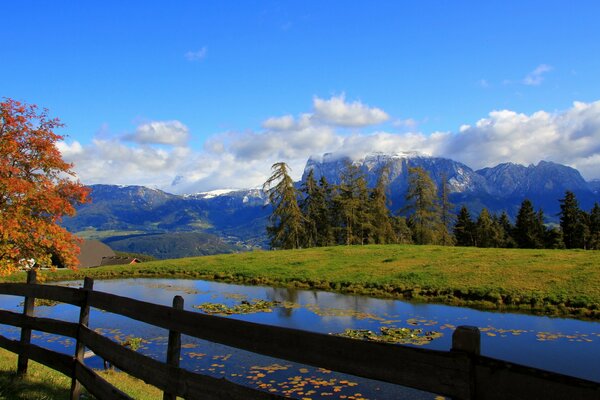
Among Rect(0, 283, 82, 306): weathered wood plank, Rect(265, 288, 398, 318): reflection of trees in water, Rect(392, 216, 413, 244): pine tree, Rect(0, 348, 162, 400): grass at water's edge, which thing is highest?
Rect(392, 216, 413, 244): pine tree

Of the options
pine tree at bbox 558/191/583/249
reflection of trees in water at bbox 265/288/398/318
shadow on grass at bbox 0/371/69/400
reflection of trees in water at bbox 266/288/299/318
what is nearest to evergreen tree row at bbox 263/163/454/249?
pine tree at bbox 558/191/583/249

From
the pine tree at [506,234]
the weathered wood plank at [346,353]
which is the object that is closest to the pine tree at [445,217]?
the pine tree at [506,234]

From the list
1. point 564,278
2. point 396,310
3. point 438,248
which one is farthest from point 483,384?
point 438,248

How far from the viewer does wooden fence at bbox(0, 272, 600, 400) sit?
3.27 m

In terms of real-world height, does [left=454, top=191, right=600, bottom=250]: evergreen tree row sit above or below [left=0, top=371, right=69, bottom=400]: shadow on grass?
above

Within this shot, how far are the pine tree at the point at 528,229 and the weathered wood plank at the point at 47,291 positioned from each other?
91.1 meters

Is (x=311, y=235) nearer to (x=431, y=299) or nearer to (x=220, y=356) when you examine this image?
(x=431, y=299)

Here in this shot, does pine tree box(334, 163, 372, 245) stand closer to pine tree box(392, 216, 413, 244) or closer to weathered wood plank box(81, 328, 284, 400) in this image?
pine tree box(392, 216, 413, 244)

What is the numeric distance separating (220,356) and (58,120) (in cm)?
1033

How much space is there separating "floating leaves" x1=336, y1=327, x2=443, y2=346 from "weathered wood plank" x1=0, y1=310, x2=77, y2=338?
1231 cm

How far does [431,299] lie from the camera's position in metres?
29.6

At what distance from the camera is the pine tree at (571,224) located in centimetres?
8256

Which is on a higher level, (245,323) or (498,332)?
(245,323)

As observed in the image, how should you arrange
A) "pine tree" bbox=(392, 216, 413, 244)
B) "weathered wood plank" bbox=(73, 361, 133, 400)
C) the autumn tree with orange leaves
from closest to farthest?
"weathered wood plank" bbox=(73, 361, 133, 400), the autumn tree with orange leaves, "pine tree" bbox=(392, 216, 413, 244)
